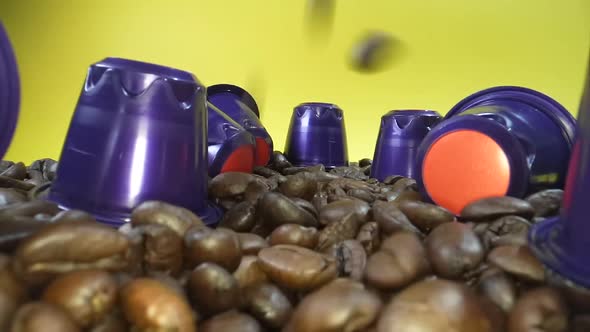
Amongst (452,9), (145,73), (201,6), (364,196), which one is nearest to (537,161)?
(364,196)

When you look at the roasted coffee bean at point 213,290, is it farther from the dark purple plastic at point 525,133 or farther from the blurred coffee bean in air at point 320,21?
the blurred coffee bean in air at point 320,21

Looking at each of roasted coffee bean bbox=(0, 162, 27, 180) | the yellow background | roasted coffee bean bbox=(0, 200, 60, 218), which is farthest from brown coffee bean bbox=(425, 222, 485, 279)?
the yellow background

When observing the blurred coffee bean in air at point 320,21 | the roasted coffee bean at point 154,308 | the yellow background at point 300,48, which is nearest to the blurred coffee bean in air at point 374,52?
the yellow background at point 300,48

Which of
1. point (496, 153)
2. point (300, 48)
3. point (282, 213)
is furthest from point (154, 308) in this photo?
point (300, 48)

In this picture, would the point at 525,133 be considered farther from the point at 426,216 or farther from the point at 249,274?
the point at 249,274

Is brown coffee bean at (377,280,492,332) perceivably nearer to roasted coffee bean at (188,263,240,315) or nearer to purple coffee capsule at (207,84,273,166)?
roasted coffee bean at (188,263,240,315)

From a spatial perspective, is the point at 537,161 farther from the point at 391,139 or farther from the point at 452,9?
the point at 452,9
